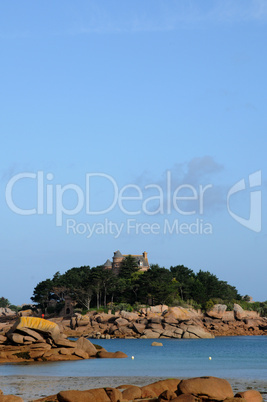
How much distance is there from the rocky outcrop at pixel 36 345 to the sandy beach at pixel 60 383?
33.7 ft

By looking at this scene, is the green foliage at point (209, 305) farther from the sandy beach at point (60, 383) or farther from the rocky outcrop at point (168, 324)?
the sandy beach at point (60, 383)

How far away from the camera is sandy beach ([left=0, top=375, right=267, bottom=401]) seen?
93.4 ft

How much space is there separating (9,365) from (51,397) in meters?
18.1

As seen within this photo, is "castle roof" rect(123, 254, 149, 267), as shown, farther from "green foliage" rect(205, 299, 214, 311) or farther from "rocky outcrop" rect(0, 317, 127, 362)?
"rocky outcrop" rect(0, 317, 127, 362)

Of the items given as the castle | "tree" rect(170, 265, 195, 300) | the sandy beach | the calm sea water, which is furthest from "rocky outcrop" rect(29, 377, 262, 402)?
the castle

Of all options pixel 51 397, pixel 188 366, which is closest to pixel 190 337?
pixel 188 366

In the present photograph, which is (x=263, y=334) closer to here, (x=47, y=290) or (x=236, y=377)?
(x=47, y=290)

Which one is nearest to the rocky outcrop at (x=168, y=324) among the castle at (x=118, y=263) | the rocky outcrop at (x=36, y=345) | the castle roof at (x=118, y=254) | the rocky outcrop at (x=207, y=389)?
the castle at (x=118, y=263)

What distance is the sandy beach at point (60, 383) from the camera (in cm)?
2845

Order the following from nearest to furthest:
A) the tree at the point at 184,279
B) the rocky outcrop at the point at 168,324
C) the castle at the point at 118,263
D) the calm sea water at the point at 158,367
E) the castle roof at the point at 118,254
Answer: the calm sea water at the point at 158,367, the rocky outcrop at the point at 168,324, the tree at the point at 184,279, the castle at the point at 118,263, the castle roof at the point at 118,254

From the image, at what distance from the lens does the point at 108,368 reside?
1623 inches

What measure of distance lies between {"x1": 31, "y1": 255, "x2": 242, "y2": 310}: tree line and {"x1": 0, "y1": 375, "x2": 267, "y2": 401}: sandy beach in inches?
2856

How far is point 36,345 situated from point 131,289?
66791 mm

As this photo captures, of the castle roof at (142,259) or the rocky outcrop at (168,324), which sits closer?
the rocky outcrop at (168,324)
